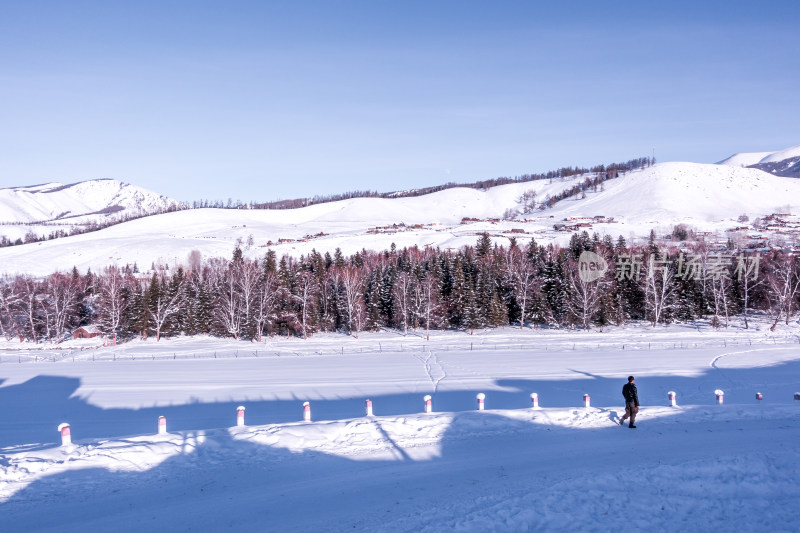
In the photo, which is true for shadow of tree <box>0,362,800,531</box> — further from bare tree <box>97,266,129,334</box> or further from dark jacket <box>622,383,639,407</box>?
bare tree <box>97,266,129,334</box>

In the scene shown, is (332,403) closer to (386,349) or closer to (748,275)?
(386,349)

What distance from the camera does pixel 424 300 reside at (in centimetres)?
5759

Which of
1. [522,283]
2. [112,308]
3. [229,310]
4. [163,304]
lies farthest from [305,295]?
[522,283]

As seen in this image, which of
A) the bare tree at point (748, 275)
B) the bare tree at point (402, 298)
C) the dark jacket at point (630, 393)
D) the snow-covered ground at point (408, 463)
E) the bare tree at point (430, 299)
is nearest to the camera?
the snow-covered ground at point (408, 463)

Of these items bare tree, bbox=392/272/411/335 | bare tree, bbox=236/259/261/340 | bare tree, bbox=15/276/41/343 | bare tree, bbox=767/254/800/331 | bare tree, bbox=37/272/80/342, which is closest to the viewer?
bare tree, bbox=767/254/800/331

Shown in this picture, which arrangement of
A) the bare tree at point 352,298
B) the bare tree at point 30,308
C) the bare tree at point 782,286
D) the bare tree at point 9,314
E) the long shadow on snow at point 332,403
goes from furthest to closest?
1. the bare tree at point 9,314
2. the bare tree at point 352,298
3. the bare tree at point 30,308
4. the bare tree at point 782,286
5. the long shadow on snow at point 332,403

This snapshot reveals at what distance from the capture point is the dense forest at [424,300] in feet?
181

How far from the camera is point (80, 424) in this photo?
2138 centimetres

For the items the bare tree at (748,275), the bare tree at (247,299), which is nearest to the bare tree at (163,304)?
the bare tree at (247,299)

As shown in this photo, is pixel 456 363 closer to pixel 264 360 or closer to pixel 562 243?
pixel 264 360

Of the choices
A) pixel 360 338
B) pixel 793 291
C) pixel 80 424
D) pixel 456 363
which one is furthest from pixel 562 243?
pixel 80 424

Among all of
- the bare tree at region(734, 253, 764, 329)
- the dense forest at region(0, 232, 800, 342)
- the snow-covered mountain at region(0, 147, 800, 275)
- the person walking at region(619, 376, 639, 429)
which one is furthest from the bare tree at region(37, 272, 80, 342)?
the bare tree at region(734, 253, 764, 329)

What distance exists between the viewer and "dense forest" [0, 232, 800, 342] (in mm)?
55094

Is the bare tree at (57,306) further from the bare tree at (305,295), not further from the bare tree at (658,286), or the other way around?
the bare tree at (658,286)
